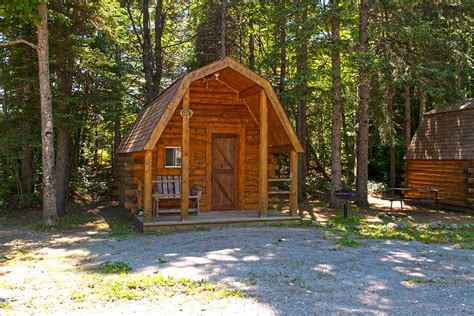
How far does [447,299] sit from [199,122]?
341 inches

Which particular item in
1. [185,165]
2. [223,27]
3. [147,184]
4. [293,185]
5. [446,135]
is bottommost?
[293,185]

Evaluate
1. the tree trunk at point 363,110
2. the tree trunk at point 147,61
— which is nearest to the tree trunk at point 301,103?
the tree trunk at point 363,110

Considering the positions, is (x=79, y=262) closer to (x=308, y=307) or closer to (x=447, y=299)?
(x=308, y=307)

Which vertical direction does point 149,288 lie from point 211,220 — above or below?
below

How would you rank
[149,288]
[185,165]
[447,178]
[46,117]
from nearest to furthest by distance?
1. [149,288]
2. [185,165]
3. [46,117]
4. [447,178]

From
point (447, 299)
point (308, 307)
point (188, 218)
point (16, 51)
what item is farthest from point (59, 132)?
point (447, 299)

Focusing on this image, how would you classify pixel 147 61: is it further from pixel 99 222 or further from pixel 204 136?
A: pixel 99 222

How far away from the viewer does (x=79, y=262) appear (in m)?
6.95

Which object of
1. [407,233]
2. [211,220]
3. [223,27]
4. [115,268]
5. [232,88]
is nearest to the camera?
[115,268]

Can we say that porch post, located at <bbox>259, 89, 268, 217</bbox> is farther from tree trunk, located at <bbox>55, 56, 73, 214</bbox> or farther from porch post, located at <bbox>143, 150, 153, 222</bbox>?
tree trunk, located at <bbox>55, 56, 73, 214</bbox>

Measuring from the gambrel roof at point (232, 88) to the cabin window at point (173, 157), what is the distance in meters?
1.11

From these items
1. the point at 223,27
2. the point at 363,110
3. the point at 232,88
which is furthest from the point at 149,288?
the point at 223,27

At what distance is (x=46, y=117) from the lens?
10.7 metres

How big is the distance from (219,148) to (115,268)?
A: 6704mm
